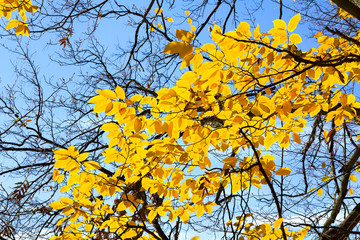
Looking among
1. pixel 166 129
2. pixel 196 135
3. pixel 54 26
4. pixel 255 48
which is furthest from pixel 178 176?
pixel 54 26

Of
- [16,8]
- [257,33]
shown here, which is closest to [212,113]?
[257,33]

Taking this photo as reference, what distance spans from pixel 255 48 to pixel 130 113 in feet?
2.23

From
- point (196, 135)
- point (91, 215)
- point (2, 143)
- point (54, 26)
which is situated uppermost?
point (54, 26)

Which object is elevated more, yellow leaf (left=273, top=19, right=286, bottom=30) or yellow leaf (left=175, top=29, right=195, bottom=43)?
yellow leaf (left=273, top=19, right=286, bottom=30)

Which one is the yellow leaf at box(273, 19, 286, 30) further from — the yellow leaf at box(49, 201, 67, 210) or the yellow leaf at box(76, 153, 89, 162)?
the yellow leaf at box(49, 201, 67, 210)

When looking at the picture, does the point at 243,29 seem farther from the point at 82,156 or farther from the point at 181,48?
the point at 82,156

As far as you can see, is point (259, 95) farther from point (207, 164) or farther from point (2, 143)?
point (2, 143)

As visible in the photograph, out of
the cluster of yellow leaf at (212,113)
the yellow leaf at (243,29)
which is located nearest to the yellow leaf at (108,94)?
the cluster of yellow leaf at (212,113)

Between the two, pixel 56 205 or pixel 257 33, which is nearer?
pixel 257 33

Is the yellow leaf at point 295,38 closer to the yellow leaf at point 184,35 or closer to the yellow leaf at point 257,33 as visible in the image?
the yellow leaf at point 257,33

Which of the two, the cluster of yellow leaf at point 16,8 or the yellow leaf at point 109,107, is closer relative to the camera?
the yellow leaf at point 109,107

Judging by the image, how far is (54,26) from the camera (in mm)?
3369

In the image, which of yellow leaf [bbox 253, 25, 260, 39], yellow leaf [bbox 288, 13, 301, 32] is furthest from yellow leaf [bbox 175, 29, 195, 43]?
yellow leaf [bbox 288, 13, 301, 32]

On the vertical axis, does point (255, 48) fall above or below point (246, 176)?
above
